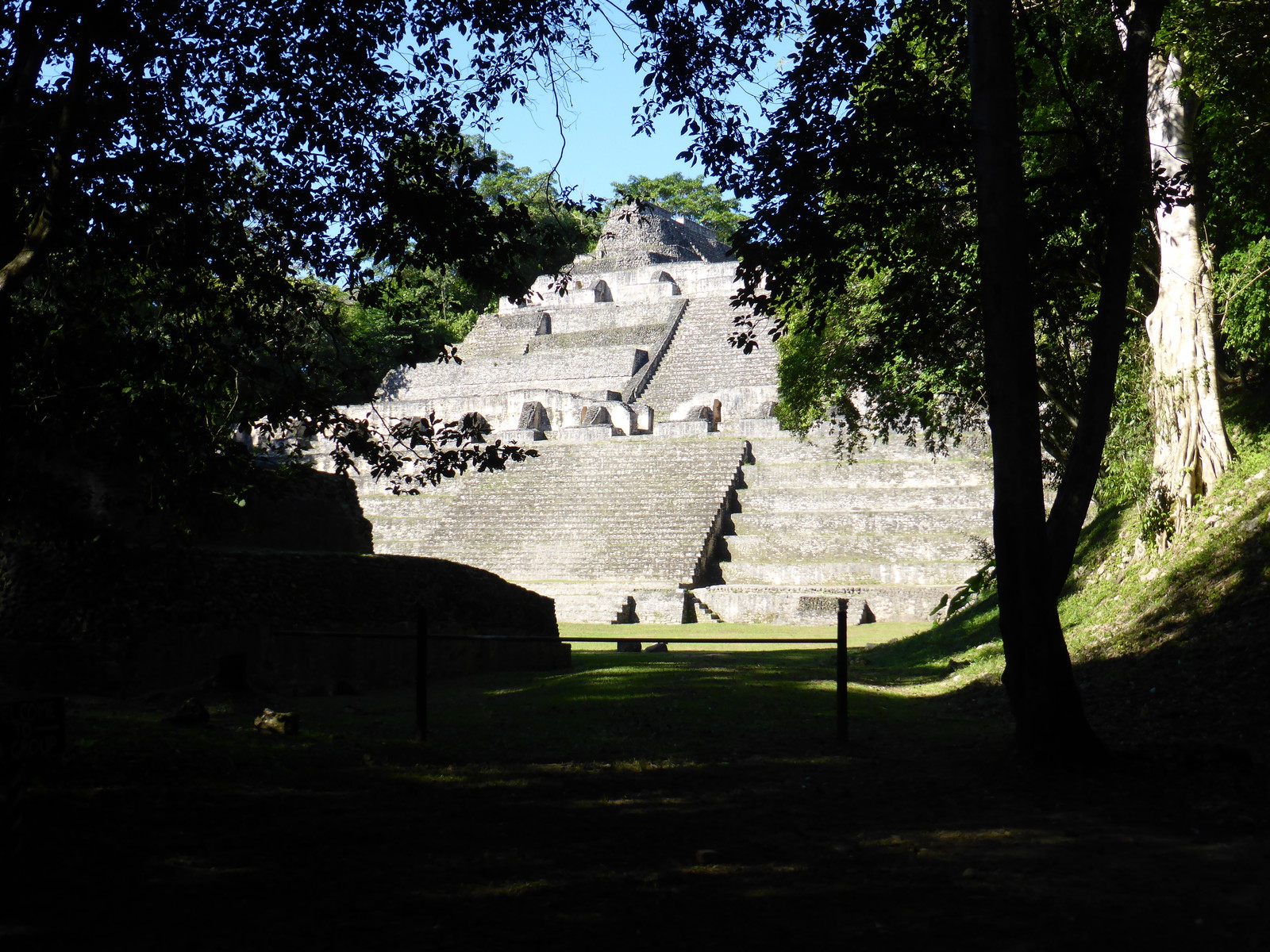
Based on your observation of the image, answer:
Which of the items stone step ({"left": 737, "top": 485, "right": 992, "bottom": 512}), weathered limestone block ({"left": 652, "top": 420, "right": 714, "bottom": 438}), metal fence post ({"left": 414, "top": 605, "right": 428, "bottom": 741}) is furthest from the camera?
weathered limestone block ({"left": 652, "top": 420, "right": 714, "bottom": 438})

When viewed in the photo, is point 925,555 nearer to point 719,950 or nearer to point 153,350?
point 153,350

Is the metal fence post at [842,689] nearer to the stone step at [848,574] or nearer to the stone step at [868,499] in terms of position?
the stone step at [848,574]

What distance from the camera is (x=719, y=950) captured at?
3.12m

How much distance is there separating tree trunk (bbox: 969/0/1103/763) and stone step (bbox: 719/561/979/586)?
47.7ft

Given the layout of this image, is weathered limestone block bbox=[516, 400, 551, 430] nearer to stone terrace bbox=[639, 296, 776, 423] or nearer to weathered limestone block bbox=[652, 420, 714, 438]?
stone terrace bbox=[639, 296, 776, 423]

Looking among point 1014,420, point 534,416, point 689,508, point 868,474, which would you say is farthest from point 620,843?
point 534,416

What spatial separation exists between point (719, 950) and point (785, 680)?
21.9 feet

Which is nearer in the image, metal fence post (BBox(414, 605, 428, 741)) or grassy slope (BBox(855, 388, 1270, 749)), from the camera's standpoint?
metal fence post (BBox(414, 605, 428, 741))

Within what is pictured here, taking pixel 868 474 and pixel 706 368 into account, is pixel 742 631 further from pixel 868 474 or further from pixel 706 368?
pixel 706 368

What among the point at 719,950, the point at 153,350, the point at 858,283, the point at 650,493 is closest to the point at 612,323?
the point at 650,493

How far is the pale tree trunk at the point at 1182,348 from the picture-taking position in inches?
398

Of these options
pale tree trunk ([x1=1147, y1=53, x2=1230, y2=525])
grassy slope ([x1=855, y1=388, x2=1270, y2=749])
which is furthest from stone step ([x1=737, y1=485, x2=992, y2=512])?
pale tree trunk ([x1=1147, y1=53, x2=1230, y2=525])

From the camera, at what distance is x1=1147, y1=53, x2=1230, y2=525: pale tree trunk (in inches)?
398

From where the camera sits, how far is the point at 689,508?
23.1 meters
